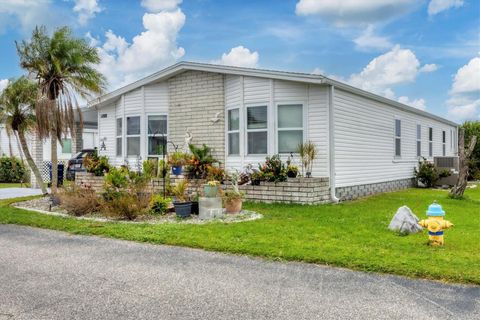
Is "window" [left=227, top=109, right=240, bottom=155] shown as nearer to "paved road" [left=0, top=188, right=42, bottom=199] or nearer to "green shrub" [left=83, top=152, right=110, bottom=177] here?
"green shrub" [left=83, top=152, right=110, bottom=177]

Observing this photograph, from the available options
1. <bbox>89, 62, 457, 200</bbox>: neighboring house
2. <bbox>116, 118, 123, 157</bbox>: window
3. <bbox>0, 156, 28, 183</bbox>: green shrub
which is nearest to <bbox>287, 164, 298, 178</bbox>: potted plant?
<bbox>89, 62, 457, 200</bbox>: neighboring house

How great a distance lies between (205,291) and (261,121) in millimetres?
8083

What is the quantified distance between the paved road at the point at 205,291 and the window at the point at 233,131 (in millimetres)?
6810

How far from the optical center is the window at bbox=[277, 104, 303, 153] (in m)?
11.5

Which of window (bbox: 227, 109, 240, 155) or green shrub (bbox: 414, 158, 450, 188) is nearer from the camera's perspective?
window (bbox: 227, 109, 240, 155)

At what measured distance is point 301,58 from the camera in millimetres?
14508

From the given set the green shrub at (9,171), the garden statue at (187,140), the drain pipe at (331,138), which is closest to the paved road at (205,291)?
the drain pipe at (331,138)

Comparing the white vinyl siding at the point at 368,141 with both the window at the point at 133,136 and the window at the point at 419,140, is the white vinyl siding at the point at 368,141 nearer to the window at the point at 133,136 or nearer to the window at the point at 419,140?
the window at the point at 419,140

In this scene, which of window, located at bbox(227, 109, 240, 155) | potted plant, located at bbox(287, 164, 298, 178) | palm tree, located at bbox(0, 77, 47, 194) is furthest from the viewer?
palm tree, located at bbox(0, 77, 47, 194)

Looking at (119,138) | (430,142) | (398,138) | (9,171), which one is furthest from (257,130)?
(9,171)

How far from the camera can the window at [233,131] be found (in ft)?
40.7

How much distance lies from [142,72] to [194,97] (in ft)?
8.02

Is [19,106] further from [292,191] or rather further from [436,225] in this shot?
[436,225]

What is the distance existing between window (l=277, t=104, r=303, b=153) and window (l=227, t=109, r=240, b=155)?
1.36 meters
